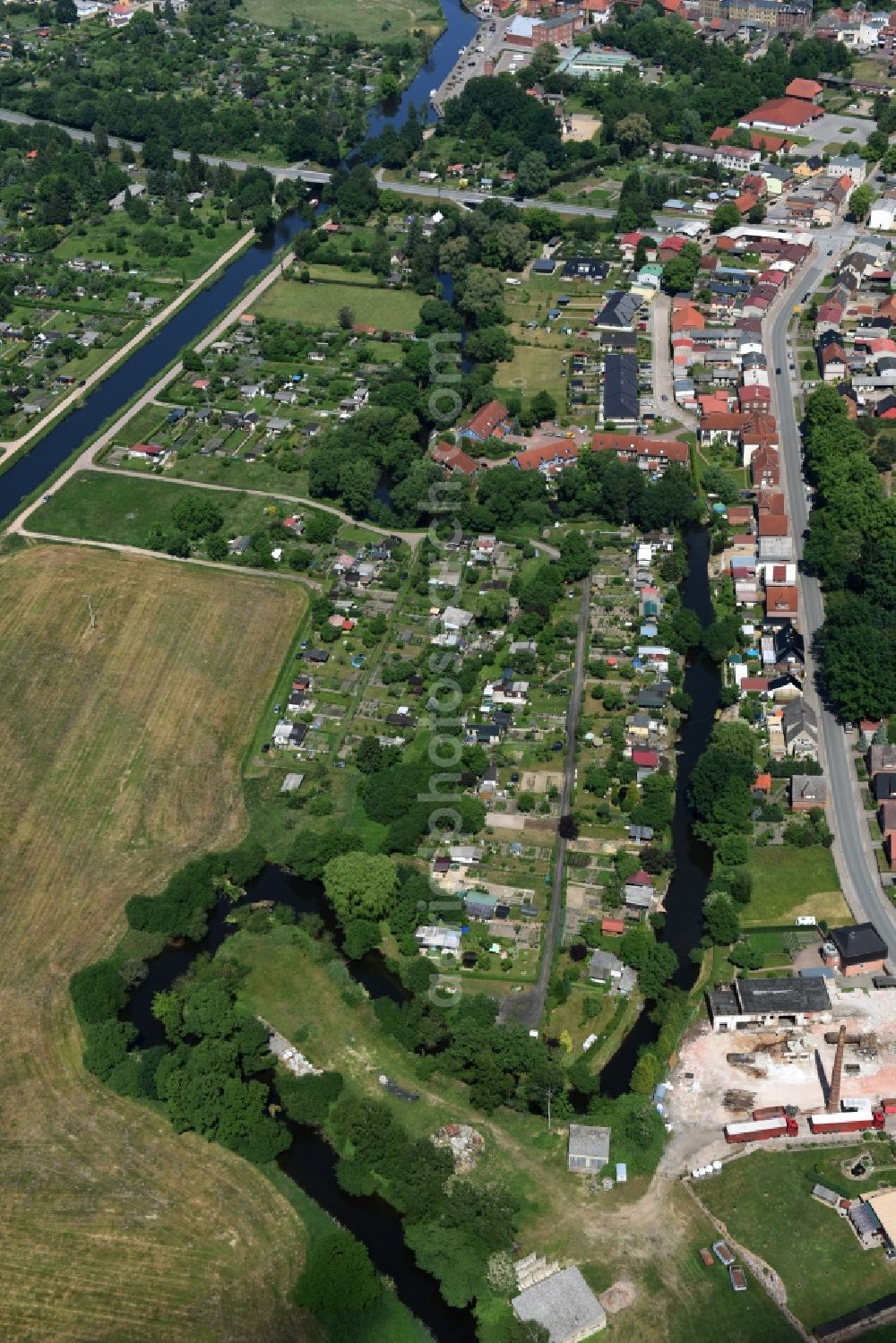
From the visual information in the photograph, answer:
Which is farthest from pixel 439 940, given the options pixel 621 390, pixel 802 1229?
pixel 621 390

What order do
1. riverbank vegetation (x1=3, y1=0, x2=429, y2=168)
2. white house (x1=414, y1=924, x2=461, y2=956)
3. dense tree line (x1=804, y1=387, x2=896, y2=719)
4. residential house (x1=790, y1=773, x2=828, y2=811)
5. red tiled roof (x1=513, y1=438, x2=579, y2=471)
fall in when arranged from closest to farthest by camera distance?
white house (x1=414, y1=924, x2=461, y2=956) < residential house (x1=790, y1=773, x2=828, y2=811) < dense tree line (x1=804, y1=387, x2=896, y2=719) < red tiled roof (x1=513, y1=438, x2=579, y2=471) < riverbank vegetation (x1=3, y1=0, x2=429, y2=168)

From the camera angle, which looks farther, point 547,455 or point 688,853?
point 547,455

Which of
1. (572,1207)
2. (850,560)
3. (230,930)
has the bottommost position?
(230,930)

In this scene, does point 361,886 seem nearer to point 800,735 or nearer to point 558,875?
point 558,875

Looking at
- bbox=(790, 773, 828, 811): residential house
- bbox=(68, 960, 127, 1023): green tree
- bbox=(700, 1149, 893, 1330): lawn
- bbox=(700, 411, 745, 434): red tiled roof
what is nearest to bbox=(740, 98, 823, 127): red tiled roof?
bbox=(700, 411, 745, 434): red tiled roof

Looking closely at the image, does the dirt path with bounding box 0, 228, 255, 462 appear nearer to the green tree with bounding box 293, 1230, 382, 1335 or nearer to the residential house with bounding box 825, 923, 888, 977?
the green tree with bounding box 293, 1230, 382, 1335

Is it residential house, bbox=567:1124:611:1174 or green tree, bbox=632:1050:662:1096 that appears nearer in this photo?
residential house, bbox=567:1124:611:1174

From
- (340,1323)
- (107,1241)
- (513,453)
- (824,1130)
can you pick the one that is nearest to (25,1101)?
(107,1241)
